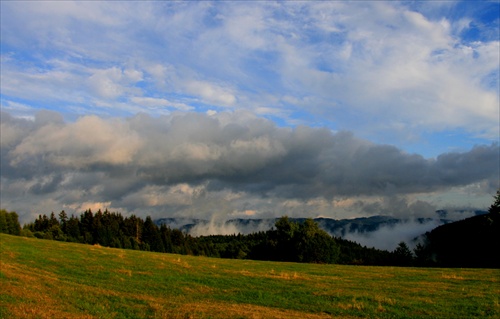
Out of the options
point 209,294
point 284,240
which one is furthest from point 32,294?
point 284,240

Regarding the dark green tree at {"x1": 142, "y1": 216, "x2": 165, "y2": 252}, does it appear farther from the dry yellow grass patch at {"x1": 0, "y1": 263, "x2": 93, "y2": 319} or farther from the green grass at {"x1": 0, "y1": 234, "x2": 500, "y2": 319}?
the dry yellow grass patch at {"x1": 0, "y1": 263, "x2": 93, "y2": 319}

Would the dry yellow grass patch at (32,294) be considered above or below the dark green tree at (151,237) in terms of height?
above

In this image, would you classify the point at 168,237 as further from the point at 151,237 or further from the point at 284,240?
the point at 284,240

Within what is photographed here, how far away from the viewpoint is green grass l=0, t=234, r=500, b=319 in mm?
18969

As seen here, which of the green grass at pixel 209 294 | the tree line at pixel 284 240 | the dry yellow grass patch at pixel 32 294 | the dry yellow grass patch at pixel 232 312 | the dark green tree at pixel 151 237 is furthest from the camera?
the dark green tree at pixel 151 237

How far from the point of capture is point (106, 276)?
101 feet

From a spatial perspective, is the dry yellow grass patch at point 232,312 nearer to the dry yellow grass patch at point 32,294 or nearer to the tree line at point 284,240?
the dry yellow grass patch at point 32,294

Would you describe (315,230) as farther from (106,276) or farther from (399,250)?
(106,276)

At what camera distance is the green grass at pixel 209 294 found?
19.0 meters

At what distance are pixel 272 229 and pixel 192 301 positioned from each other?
311ft

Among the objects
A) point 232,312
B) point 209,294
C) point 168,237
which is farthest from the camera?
point 168,237

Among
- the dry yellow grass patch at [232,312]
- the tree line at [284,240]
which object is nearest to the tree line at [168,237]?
the tree line at [284,240]

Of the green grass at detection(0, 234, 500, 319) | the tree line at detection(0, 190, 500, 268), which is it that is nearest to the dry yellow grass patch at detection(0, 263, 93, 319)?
the green grass at detection(0, 234, 500, 319)

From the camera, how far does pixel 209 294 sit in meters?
25.9
